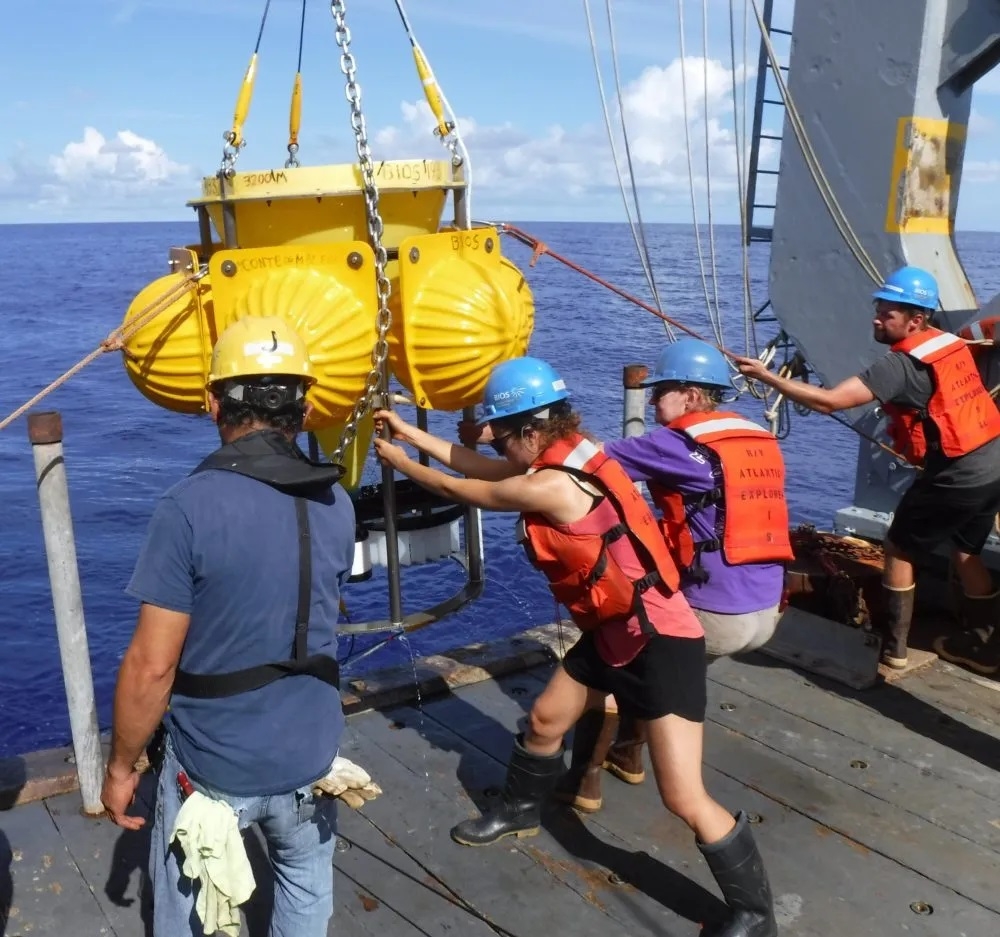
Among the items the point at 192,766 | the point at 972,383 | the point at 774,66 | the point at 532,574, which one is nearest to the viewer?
the point at 192,766

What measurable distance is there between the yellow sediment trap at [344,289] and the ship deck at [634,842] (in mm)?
1396

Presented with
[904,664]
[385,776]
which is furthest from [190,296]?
[904,664]

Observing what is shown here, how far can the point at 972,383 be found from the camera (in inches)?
166

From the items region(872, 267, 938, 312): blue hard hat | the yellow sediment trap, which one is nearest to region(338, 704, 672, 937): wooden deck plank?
the yellow sediment trap

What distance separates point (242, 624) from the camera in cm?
216

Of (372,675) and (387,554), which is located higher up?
(387,554)

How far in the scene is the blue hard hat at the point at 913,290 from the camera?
167 inches

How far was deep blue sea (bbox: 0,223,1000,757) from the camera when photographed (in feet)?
32.8

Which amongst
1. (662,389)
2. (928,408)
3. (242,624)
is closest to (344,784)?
(242,624)

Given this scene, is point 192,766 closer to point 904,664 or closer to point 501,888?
point 501,888

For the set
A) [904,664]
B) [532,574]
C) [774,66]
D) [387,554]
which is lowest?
[532,574]

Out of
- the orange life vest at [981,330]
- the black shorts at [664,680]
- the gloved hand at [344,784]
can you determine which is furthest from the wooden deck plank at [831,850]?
the orange life vest at [981,330]

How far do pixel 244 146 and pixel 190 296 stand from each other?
0.58m

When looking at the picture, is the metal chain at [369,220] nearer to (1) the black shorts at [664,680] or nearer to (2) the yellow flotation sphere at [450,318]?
(2) the yellow flotation sphere at [450,318]
